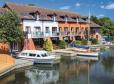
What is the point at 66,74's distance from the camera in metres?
41.3

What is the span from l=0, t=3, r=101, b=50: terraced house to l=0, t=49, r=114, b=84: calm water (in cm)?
1450

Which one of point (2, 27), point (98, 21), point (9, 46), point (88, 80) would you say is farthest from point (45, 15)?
point (98, 21)

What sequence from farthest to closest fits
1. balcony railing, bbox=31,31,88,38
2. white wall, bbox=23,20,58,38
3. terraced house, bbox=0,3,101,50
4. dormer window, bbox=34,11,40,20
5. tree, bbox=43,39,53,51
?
1. dormer window, bbox=34,11,40,20
2. white wall, bbox=23,20,58,38
3. terraced house, bbox=0,3,101,50
4. balcony railing, bbox=31,31,88,38
5. tree, bbox=43,39,53,51

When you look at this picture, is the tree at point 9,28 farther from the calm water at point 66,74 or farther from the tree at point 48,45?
the tree at point 48,45

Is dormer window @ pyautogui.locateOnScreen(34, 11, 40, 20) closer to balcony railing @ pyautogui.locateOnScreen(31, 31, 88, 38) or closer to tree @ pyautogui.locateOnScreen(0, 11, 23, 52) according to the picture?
balcony railing @ pyautogui.locateOnScreen(31, 31, 88, 38)

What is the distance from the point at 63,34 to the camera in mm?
71312

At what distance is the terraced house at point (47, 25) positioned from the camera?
62.5 meters

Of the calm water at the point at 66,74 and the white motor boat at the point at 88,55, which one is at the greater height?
the white motor boat at the point at 88,55

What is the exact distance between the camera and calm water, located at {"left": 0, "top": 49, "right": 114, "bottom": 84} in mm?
36719

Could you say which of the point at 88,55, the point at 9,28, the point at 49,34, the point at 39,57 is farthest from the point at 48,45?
the point at 9,28

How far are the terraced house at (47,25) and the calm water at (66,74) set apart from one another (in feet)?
47.6

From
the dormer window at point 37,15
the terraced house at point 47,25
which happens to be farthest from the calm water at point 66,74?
the dormer window at point 37,15

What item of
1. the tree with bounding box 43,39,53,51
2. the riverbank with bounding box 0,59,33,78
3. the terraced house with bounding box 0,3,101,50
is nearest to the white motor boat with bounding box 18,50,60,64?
the riverbank with bounding box 0,59,33,78

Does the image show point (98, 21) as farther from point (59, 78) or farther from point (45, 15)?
point (59, 78)
